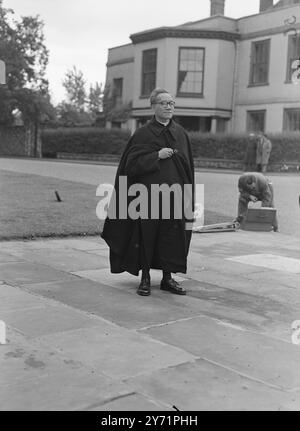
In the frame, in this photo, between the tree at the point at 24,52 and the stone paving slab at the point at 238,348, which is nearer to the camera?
the stone paving slab at the point at 238,348

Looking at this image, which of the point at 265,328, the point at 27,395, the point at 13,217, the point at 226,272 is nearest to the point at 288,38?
the point at 13,217

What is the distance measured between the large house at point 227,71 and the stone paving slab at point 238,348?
25.0 metres

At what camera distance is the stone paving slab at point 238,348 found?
3916 mm

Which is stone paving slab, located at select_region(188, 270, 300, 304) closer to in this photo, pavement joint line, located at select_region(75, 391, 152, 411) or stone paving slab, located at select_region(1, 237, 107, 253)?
stone paving slab, located at select_region(1, 237, 107, 253)

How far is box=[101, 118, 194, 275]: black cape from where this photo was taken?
592 centimetres

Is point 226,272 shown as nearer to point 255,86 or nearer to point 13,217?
point 13,217

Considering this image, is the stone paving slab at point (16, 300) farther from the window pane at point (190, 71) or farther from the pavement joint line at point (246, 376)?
the window pane at point (190, 71)

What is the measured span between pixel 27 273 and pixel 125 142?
2548cm

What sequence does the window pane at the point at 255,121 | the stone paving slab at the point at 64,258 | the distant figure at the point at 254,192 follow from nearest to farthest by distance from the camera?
1. the stone paving slab at the point at 64,258
2. the distant figure at the point at 254,192
3. the window pane at the point at 255,121

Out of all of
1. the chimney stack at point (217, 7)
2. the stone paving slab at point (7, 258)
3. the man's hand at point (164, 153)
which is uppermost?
the chimney stack at point (217, 7)

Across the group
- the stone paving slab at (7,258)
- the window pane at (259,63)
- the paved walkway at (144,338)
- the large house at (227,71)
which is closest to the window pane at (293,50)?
the large house at (227,71)

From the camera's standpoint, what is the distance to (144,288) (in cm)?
587

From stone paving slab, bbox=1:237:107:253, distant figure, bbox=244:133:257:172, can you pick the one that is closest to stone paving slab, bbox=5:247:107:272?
stone paving slab, bbox=1:237:107:253

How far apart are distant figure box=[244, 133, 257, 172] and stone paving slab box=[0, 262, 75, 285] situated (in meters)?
16.0
